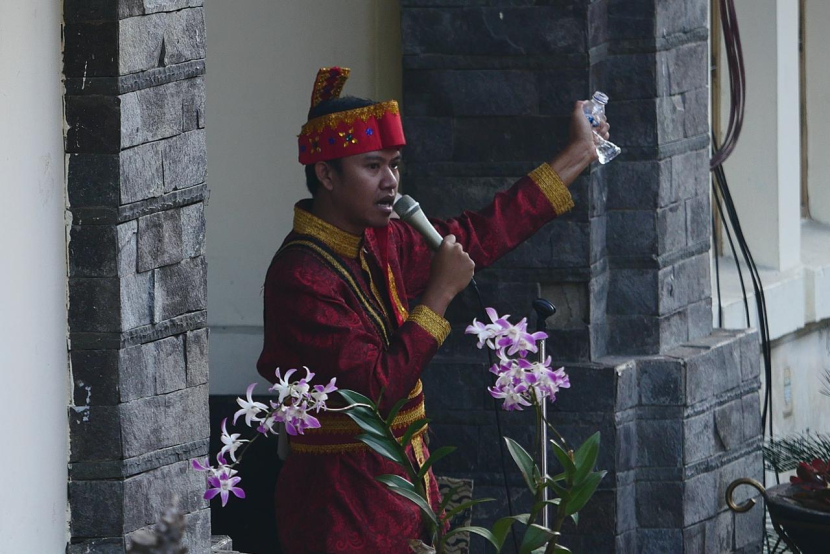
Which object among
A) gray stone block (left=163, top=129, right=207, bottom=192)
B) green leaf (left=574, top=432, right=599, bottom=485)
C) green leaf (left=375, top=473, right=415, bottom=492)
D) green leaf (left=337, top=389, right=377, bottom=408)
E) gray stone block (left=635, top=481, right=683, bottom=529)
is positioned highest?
gray stone block (left=163, top=129, right=207, bottom=192)

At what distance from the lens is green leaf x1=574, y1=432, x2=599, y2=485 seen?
258cm

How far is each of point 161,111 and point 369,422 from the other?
0.87m

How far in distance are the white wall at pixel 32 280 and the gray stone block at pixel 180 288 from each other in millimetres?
196

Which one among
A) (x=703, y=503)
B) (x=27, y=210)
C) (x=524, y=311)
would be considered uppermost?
(x=27, y=210)

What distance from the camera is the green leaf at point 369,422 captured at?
2738 millimetres

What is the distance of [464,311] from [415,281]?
77 centimetres

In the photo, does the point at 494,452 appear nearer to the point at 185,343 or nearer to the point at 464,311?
the point at 464,311

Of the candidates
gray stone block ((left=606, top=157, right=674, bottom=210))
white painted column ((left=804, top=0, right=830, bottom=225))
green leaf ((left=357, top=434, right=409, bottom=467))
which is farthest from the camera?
white painted column ((left=804, top=0, right=830, bottom=225))

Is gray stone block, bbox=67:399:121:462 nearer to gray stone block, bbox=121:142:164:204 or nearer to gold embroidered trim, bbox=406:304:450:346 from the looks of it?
gray stone block, bbox=121:142:164:204

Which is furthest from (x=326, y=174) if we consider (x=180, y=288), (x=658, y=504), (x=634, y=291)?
(x=658, y=504)

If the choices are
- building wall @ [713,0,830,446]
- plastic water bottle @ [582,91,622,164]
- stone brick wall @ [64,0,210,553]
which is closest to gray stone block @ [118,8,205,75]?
stone brick wall @ [64,0,210,553]

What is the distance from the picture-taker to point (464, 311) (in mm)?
4945

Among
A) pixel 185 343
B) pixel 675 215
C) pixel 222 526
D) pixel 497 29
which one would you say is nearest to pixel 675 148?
pixel 675 215

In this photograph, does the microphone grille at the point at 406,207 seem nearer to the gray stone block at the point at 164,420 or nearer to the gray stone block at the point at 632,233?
the gray stone block at the point at 164,420
